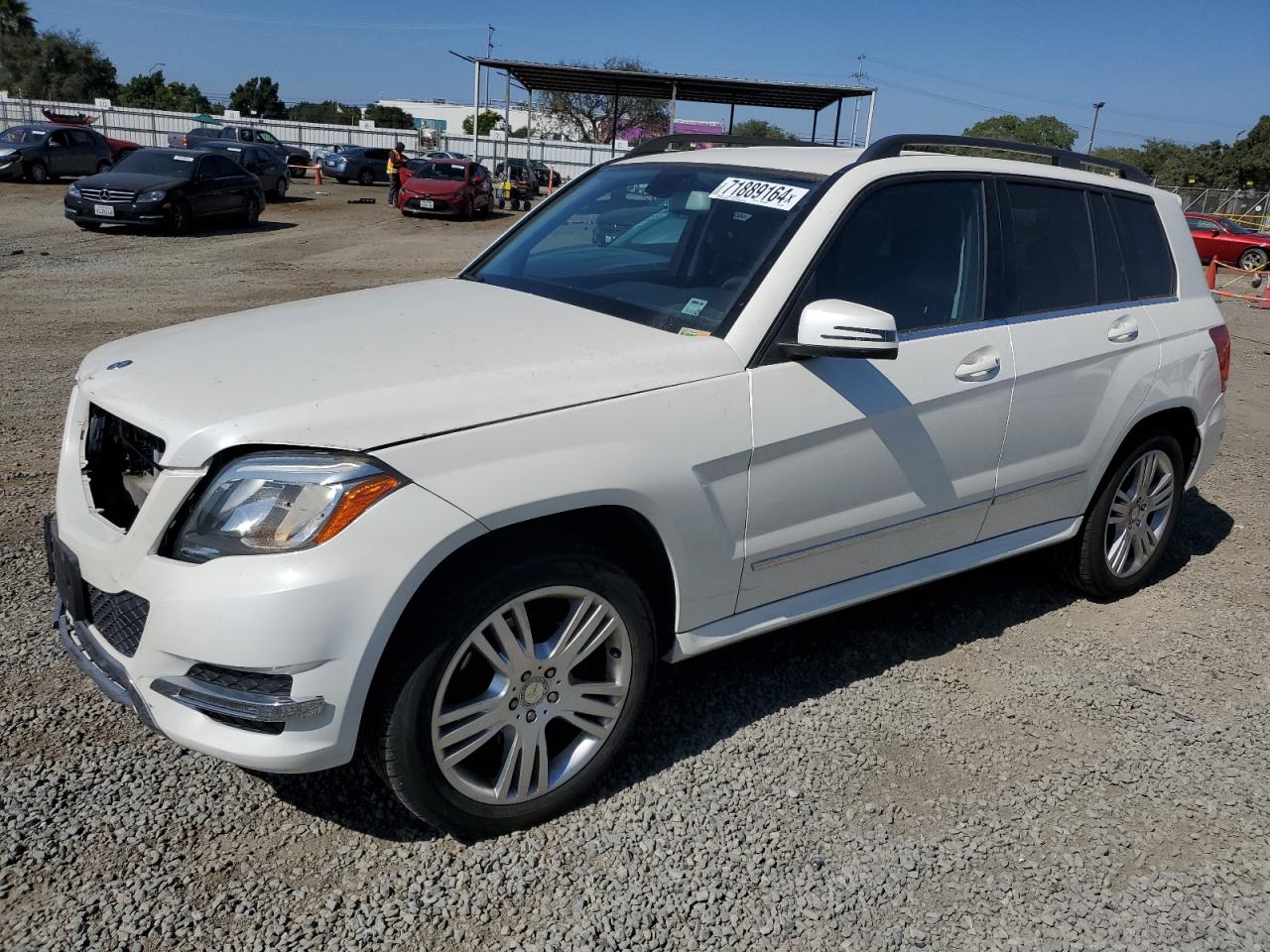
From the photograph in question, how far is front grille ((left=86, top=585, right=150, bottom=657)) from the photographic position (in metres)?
2.55

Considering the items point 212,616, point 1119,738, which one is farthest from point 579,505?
point 1119,738

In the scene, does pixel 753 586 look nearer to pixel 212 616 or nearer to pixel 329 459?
pixel 329 459

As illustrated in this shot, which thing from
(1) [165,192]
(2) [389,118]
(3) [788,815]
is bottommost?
(3) [788,815]

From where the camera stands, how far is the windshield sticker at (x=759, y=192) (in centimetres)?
349

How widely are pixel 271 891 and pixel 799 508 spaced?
184 cm

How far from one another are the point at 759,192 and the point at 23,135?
29.3 metres

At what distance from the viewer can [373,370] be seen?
9.05 feet

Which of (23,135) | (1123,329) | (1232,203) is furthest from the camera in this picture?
(1232,203)

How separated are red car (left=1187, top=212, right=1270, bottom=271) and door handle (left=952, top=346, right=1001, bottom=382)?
86.1 ft

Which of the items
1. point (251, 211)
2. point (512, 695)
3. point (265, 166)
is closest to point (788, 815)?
point (512, 695)

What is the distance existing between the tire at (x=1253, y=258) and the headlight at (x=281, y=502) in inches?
1149

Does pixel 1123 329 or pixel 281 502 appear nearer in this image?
pixel 281 502

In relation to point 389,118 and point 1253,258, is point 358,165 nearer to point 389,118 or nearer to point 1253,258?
point 1253,258

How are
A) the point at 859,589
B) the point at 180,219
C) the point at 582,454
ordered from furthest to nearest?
the point at 180,219
the point at 859,589
the point at 582,454
